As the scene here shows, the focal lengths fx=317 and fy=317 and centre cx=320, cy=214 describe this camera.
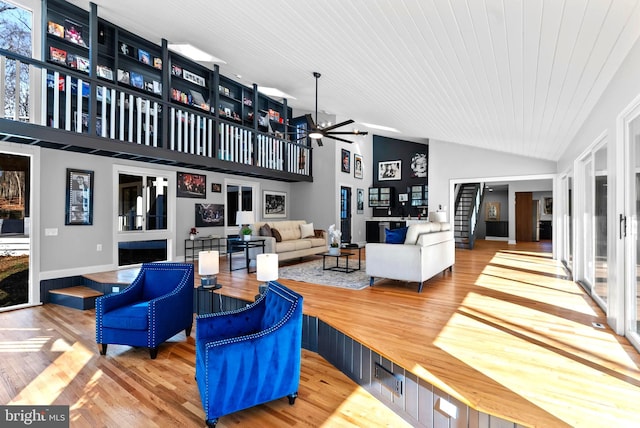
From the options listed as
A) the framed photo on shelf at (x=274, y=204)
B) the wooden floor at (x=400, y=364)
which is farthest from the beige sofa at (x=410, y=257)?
the framed photo on shelf at (x=274, y=204)

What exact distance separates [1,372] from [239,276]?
10.4 ft

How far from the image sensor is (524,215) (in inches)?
480

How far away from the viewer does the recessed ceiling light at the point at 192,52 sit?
6.16 meters

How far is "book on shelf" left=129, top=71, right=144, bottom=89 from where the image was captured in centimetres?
625

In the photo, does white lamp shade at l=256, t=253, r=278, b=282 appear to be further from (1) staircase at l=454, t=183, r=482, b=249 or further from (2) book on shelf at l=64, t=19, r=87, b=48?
(1) staircase at l=454, t=183, r=482, b=249

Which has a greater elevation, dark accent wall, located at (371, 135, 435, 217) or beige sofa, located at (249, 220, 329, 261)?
dark accent wall, located at (371, 135, 435, 217)

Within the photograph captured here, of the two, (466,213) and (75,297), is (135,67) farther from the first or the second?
(466,213)

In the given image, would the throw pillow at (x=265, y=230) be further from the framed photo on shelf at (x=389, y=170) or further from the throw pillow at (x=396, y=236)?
the framed photo on shelf at (x=389, y=170)

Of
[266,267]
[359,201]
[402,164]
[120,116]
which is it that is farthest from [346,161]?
[266,267]

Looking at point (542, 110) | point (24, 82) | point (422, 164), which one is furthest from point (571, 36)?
point (422, 164)

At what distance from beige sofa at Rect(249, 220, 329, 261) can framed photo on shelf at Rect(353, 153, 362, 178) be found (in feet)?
11.5

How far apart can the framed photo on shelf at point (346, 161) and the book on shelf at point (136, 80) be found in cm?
582

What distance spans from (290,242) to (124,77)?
4620mm

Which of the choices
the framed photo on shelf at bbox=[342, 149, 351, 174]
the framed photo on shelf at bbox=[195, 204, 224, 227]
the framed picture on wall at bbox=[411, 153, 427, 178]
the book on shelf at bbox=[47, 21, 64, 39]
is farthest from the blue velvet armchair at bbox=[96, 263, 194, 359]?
the framed picture on wall at bbox=[411, 153, 427, 178]
